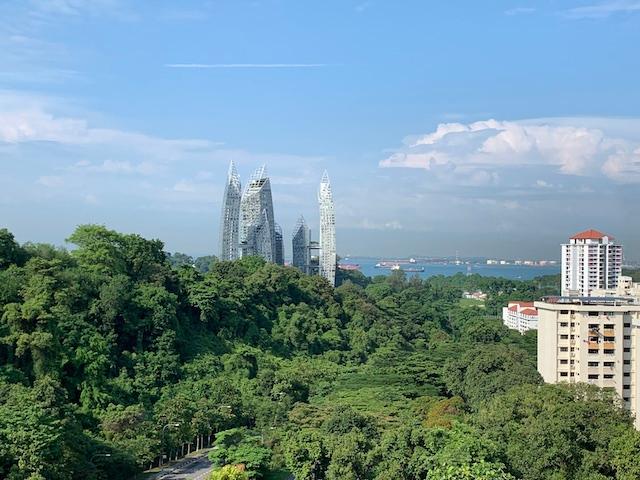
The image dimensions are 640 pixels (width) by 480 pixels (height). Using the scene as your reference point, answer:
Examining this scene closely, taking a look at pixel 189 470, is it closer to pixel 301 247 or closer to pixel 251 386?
pixel 251 386

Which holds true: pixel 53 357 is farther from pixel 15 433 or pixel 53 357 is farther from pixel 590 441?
pixel 590 441

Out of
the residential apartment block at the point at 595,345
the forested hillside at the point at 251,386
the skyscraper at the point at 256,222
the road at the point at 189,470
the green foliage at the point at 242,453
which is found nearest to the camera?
the forested hillside at the point at 251,386

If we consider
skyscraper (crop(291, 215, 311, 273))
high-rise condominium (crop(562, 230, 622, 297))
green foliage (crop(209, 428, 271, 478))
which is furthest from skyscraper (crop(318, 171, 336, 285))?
green foliage (crop(209, 428, 271, 478))

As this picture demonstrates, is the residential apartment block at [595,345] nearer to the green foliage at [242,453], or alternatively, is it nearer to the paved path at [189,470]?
the green foliage at [242,453]

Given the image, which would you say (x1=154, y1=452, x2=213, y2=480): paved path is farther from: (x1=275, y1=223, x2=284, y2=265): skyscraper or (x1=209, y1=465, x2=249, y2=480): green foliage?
(x1=275, y1=223, x2=284, y2=265): skyscraper

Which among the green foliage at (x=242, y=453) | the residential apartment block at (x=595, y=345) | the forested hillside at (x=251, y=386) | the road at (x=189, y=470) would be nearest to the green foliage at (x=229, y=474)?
the forested hillside at (x=251, y=386)
